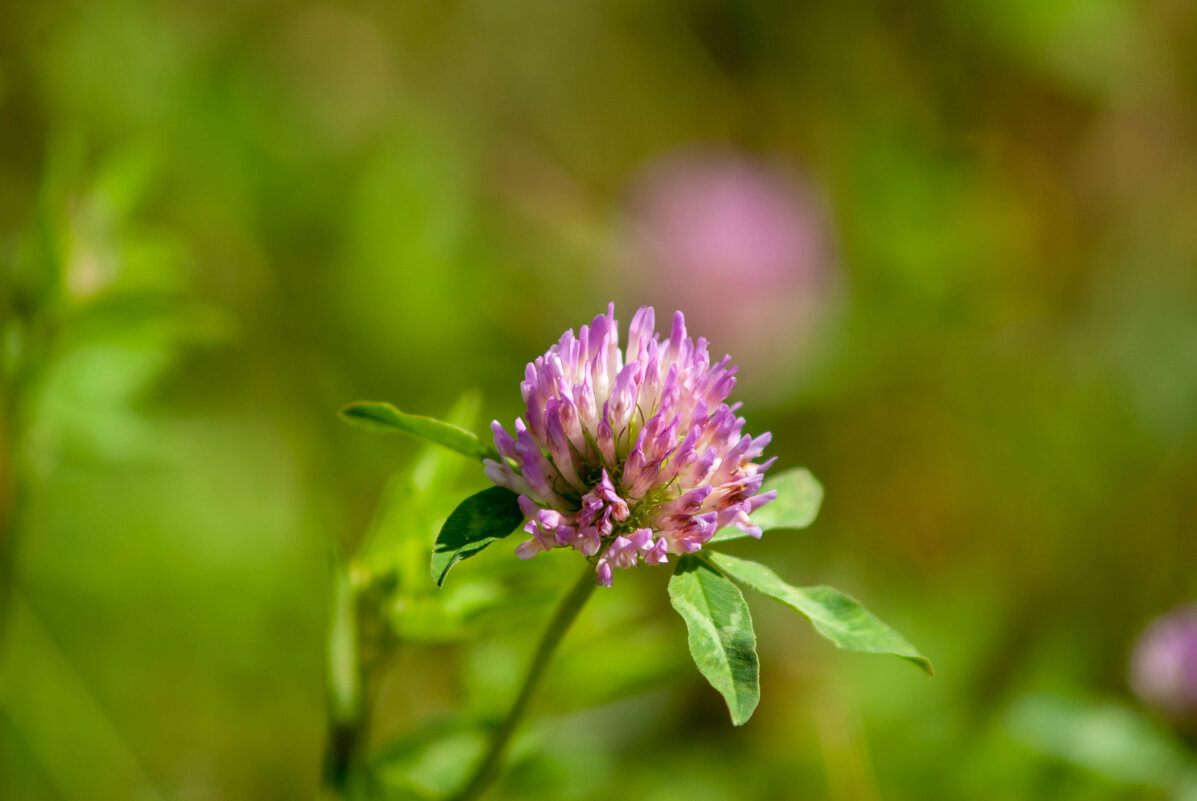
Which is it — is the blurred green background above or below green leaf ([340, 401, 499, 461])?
below

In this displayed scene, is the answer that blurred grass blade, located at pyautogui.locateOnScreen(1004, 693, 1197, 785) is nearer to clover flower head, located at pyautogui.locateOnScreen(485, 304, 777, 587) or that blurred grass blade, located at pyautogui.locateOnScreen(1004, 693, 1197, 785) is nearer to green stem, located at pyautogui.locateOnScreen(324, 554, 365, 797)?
clover flower head, located at pyautogui.locateOnScreen(485, 304, 777, 587)

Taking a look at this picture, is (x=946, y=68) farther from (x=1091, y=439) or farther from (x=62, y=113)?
(x=62, y=113)

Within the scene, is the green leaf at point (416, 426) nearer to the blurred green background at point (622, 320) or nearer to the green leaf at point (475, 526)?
the green leaf at point (475, 526)

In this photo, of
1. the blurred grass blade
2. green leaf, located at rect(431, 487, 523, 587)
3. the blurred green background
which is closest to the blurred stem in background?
green leaf, located at rect(431, 487, 523, 587)

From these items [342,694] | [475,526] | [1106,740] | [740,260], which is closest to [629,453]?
[475,526]

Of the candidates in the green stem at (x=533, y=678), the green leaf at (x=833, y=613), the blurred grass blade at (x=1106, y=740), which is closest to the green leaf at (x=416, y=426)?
the green stem at (x=533, y=678)
